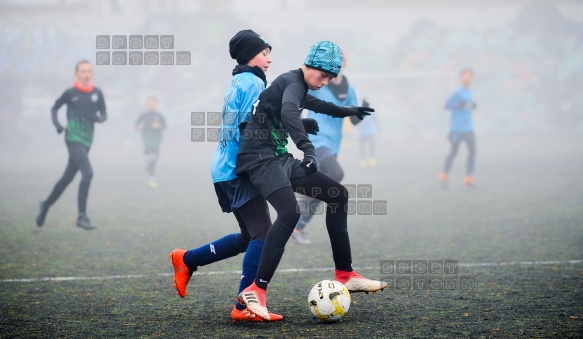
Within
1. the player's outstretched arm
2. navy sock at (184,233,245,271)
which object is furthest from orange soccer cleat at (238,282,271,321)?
the player's outstretched arm

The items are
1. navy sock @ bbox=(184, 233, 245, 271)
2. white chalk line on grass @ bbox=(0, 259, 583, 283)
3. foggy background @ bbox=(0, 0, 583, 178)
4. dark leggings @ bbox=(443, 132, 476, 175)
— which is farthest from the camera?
foggy background @ bbox=(0, 0, 583, 178)

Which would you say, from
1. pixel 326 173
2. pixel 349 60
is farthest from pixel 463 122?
pixel 349 60

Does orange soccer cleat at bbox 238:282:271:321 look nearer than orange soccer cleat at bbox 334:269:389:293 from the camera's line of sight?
Yes

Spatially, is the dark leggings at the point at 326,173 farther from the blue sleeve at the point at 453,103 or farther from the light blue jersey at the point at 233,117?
the blue sleeve at the point at 453,103

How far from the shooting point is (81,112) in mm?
9836

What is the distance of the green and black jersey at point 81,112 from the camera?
9.78 m

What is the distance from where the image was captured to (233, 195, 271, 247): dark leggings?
4.88m

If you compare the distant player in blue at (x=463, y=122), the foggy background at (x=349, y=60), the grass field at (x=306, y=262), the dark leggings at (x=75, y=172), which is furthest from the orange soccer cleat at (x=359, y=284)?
the foggy background at (x=349, y=60)

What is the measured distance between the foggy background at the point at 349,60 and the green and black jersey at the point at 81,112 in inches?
808

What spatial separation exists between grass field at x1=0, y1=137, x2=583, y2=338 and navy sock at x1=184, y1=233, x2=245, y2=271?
35 centimetres

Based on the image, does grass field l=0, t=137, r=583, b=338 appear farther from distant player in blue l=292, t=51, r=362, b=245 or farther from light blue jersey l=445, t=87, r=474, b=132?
light blue jersey l=445, t=87, r=474, b=132

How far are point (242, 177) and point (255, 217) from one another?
271mm

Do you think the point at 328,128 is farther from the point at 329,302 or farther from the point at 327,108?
the point at 329,302

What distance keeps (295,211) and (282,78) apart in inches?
33.2
